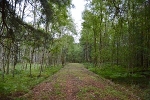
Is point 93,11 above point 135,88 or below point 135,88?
above

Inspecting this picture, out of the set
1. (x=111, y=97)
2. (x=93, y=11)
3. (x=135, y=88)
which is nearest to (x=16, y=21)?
(x=111, y=97)

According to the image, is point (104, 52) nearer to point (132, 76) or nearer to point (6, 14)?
point (132, 76)

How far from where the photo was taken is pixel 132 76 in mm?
19594

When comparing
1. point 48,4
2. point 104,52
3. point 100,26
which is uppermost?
point 100,26

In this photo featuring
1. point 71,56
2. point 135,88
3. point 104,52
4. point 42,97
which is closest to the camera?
point 42,97

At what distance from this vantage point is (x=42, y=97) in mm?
11477

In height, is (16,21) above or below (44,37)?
above

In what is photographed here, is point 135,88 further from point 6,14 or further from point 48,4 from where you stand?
point 6,14

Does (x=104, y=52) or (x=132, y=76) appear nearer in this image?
(x=132, y=76)

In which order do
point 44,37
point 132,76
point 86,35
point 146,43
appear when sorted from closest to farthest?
point 44,37
point 132,76
point 146,43
point 86,35

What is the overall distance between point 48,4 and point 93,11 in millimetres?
25014

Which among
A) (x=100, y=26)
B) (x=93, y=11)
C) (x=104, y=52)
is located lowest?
(x=104, y=52)

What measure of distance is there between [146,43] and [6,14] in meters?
20.5

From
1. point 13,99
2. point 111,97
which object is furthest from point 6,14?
point 111,97
